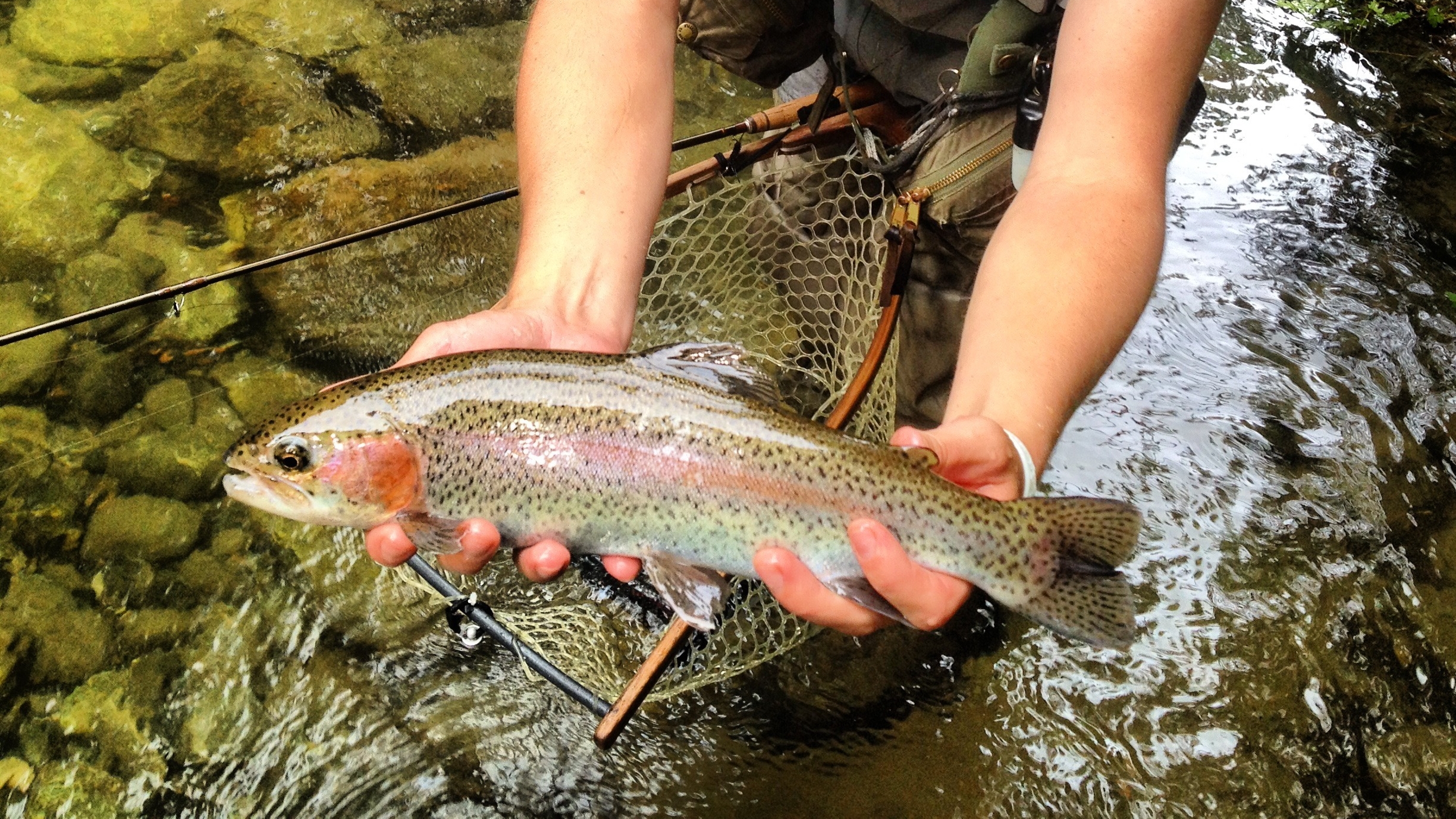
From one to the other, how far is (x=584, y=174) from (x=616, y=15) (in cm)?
57

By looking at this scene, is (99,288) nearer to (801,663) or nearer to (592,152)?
(592,152)

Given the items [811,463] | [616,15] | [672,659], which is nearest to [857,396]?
[811,463]

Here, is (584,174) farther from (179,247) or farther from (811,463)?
(179,247)

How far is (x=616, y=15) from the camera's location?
2.73m

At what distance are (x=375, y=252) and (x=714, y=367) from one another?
3.11m

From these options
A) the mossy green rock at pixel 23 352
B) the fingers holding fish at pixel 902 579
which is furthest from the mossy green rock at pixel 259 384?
the fingers holding fish at pixel 902 579

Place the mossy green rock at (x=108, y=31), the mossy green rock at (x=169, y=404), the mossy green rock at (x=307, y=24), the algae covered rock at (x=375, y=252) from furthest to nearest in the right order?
the mossy green rock at (x=307, y=24), the mossy green rock at (x=108, y=31), the algae covered rock at (x=375, y=252), the mossy green rock at (x=169, y=404)

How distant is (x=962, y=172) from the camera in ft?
9.35

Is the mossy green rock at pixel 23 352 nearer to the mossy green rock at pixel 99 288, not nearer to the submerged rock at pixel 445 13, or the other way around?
the mossy green rock at pixel 99 288

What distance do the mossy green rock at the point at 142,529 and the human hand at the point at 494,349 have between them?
167cm

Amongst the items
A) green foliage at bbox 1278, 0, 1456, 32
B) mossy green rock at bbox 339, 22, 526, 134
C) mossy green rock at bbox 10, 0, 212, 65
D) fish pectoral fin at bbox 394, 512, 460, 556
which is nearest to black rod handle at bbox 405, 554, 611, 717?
fish pectoral fin at bbox 394, 512, 460, 556

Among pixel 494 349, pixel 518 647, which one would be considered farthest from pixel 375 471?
pixel 518 647

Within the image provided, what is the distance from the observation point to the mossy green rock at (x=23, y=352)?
3.86 m

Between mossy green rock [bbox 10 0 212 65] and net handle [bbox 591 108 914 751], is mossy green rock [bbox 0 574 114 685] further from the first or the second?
mossy green rock [bbox 10 0 212 65]
